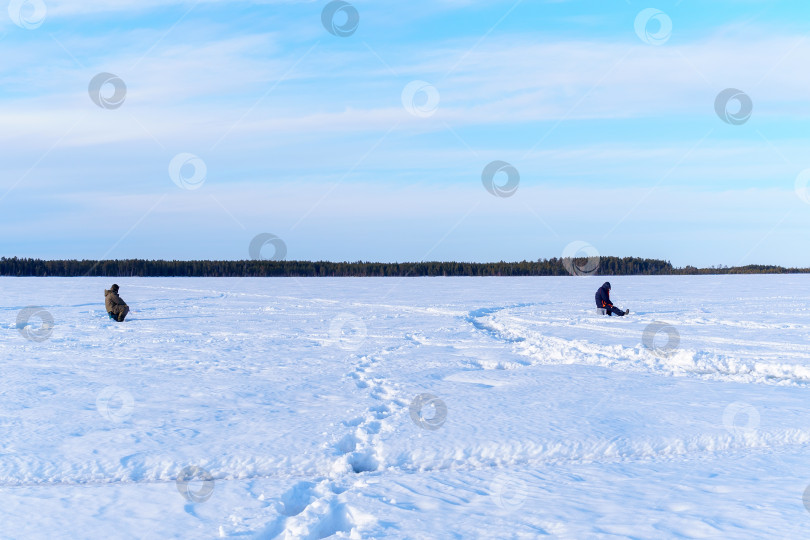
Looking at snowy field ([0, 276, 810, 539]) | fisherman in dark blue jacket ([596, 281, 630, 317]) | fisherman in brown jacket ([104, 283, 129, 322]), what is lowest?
snowy field ([0, 276, 810, 539])

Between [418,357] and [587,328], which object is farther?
[587,328]

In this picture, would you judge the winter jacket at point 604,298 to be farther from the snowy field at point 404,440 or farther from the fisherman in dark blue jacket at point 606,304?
the snowy field at point 404,440

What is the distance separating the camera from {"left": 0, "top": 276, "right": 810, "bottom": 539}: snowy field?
436 centimetres

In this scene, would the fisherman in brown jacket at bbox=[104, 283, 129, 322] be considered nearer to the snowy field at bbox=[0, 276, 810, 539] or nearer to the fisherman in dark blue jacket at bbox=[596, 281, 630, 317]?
the snowy field at bbox=[0, 276, 810, 539]

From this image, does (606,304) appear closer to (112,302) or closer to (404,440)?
(112,302)

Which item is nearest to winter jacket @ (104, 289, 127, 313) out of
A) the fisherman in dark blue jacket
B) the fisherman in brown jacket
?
the fisherman in brown jacket

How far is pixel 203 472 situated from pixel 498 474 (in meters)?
2.35

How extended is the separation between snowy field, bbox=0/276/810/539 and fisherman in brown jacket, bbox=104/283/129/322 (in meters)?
4.58

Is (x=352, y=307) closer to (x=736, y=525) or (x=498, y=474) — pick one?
(x=498, y=474)

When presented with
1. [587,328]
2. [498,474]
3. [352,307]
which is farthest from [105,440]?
[352,307]

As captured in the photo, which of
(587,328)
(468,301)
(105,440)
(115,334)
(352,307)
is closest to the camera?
(105,440)

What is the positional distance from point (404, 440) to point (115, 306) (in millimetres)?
13740

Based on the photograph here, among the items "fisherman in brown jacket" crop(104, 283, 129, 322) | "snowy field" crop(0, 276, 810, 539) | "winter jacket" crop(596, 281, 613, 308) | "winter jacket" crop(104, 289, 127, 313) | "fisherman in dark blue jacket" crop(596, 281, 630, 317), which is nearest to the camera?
"snowy field" crop(0, 276, 810, 539)

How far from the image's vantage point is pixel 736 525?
13.5 ft
